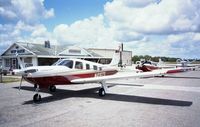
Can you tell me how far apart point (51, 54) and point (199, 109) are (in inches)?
1256

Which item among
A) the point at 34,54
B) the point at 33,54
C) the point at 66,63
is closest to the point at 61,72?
the point at 66,63

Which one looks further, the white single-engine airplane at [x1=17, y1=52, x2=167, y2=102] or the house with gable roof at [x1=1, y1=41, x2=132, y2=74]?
the house with gable roof at [x1=1, y1=41, x2=132, y2=74]

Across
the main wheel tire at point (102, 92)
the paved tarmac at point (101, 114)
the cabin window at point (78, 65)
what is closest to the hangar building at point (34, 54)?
the cabin window at point (78, 65)

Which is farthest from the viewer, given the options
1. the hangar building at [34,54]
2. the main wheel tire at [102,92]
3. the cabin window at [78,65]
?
the hangar building at [34,54]

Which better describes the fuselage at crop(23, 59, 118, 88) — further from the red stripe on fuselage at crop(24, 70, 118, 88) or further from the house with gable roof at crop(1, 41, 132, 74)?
the house with gable roof at crop(1, 41, 132, 74)

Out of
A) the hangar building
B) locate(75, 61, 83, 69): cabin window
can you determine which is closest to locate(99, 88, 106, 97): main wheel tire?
locate(75, 61, 83, 69): cabin window

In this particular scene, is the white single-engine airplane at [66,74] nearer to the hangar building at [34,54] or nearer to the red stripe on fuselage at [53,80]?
the red stripe on fuselage at [53,80]

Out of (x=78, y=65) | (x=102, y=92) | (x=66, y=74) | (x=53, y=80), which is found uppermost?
(x=78, y=65)

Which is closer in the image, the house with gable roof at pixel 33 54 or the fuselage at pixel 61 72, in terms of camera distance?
the fuselage at pixel 61 72

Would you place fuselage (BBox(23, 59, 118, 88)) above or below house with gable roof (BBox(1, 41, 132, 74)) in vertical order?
below

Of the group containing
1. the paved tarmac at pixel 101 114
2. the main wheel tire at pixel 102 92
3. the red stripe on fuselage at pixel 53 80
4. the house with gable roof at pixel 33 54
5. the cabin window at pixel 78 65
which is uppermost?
the house with gable roof at pixel 33 54

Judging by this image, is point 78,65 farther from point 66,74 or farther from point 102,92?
point 102,92

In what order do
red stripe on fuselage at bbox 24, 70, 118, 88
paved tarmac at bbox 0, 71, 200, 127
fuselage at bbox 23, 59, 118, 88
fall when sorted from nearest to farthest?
paved tarmac at bbox 0, 71, 200, 127
fuselage at bbox 23, 59, 118, 88
red stripe on fuselage at bbox 24, 70, 118, 88

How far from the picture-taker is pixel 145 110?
8727 millimetres
